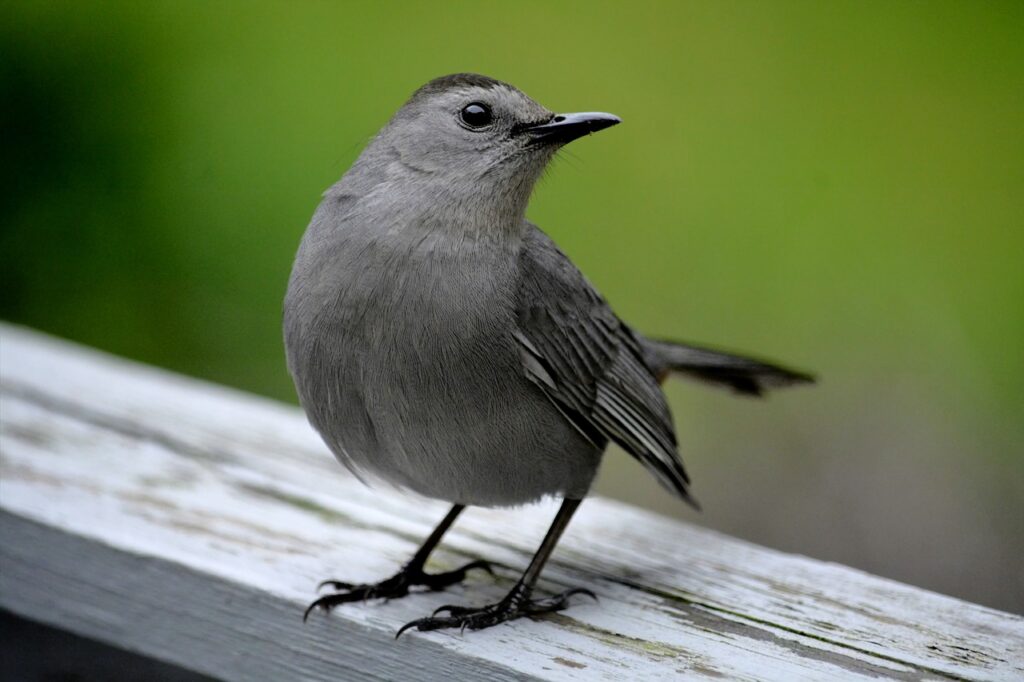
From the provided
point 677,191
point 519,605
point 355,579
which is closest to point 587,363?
point 519,605

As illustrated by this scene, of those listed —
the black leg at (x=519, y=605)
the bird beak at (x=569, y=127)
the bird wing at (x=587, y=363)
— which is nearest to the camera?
the black leg at (x=519, y=605)

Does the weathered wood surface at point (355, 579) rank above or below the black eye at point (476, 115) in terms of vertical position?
below

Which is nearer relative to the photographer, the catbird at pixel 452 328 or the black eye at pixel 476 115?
the catbird at pixel 452 328

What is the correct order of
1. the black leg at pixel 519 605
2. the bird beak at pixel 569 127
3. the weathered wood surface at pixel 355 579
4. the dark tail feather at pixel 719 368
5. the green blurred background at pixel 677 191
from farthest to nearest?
the green blurred background at pixel 677 191 → the dark tail feather at pixel 719 368 → the bird beak at pixel 569 127 → the black leg at pixel 519 605 → the weathered wood surface at pixel 355 579

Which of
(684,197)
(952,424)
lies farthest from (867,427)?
(684,197)

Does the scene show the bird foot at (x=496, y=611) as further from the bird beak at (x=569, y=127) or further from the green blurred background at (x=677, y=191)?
the green blurred background at (x=677, y=191)

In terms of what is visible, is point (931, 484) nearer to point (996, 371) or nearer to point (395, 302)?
point (996, 371)

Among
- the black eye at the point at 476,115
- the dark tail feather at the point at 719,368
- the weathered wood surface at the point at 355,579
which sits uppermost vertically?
the black eye at the point at 476,115

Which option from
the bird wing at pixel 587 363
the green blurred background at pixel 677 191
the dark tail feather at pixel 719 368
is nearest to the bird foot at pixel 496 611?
the bird wing at pixel 587 363
